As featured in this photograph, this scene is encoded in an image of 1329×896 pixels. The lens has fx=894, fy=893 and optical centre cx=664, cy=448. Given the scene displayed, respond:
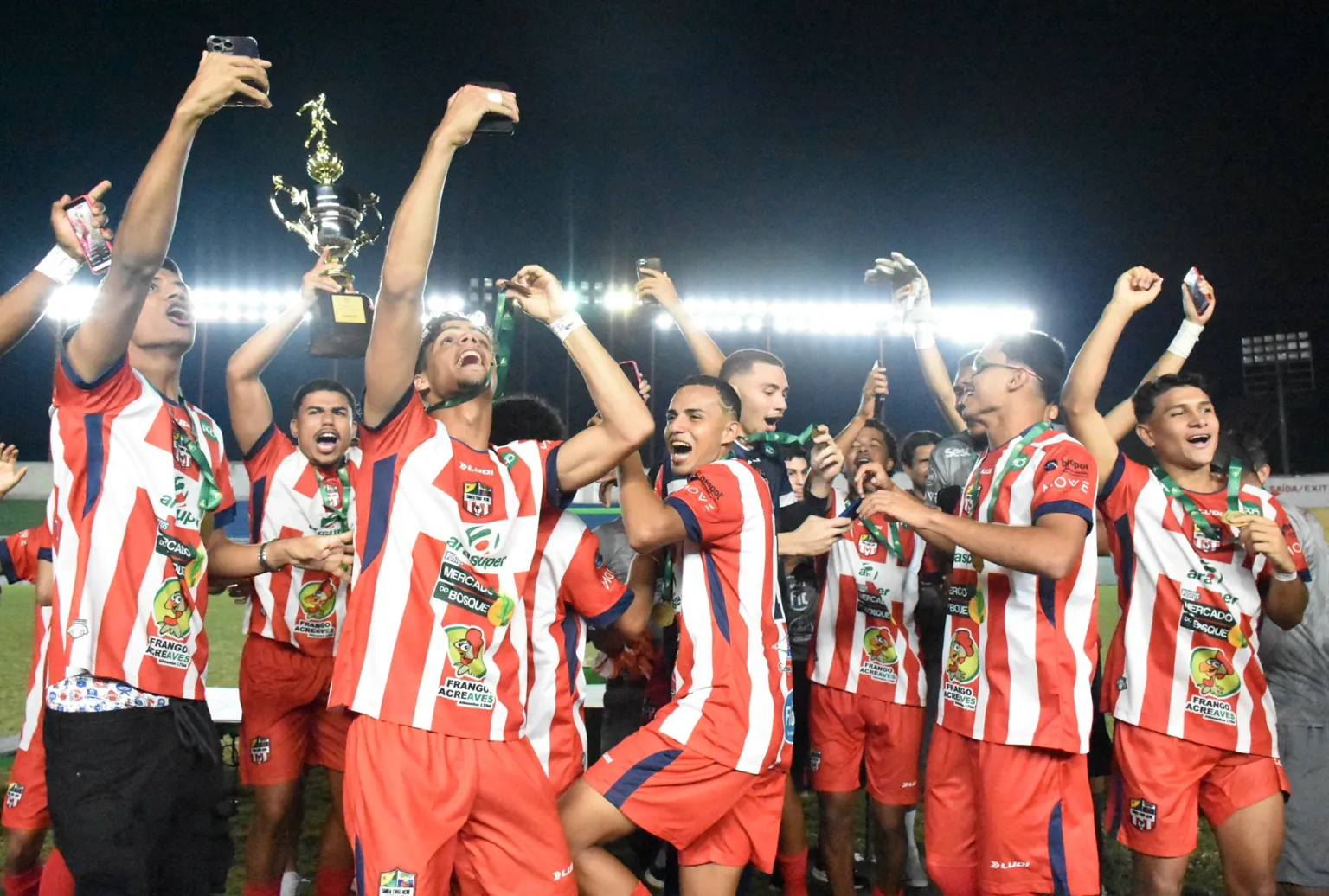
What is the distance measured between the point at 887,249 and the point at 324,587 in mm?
20198

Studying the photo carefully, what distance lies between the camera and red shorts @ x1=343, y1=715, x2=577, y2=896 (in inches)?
90.3

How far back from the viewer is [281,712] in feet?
13.5

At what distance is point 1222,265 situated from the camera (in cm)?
2123

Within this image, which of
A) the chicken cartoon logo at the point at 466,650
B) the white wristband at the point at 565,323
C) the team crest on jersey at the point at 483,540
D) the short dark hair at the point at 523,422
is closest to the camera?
the chicken cartoon logo at the point at 466,650

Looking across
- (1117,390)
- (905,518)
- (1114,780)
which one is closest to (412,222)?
(905,518)

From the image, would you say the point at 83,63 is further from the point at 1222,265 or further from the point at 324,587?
the point at 1222,265

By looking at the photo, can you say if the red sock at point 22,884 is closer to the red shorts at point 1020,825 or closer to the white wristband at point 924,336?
the red shorts at point 1020,825

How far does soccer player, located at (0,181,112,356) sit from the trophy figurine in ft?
3.08

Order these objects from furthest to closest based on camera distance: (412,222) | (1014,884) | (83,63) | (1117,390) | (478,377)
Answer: (1117,390) < (83,63) < (1014,884) < (478,377) < (412,222)

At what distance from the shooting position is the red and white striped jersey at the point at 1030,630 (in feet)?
10.3

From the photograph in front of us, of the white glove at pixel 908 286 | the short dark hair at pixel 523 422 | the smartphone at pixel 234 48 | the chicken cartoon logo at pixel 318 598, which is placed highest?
the white glove at pixel 908 286

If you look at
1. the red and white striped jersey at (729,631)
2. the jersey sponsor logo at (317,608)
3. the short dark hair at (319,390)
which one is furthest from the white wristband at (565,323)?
the jersey sponsor logo at (317,608)

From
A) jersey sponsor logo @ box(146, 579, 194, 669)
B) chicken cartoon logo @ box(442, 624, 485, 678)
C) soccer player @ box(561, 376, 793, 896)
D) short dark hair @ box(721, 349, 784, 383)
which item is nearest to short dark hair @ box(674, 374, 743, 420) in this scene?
soccer player @ box(561, 376, 793, 896)

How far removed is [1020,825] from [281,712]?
3159 mm
